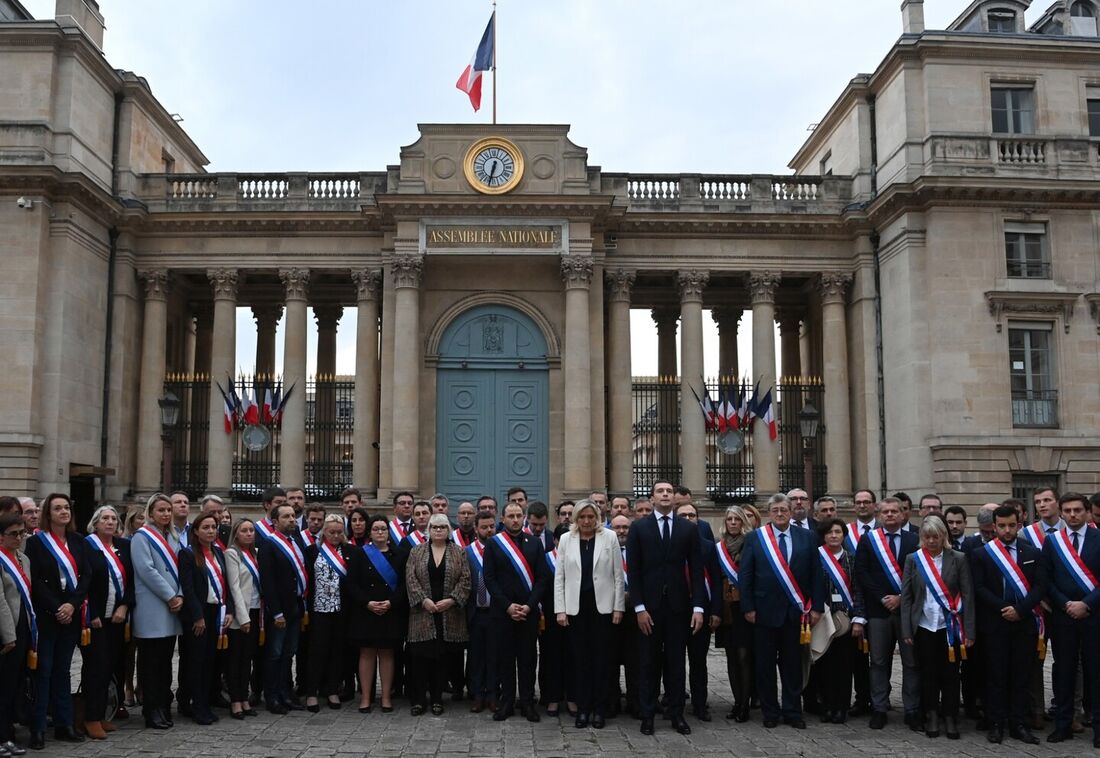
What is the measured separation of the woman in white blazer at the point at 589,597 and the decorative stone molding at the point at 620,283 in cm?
1811

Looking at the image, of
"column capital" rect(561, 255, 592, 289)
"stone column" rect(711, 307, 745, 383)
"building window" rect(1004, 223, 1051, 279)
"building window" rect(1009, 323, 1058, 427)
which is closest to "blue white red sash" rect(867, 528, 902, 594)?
"building window" rect(1009, 323, 1058, 427)

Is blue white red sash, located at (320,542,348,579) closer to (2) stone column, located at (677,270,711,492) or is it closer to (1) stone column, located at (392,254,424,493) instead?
(1) stone column, located at (392,254,424,493)

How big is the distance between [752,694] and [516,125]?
1875 cm

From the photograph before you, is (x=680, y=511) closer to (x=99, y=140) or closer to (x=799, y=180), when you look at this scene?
(x=799, y=180)

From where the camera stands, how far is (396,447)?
26094 mm

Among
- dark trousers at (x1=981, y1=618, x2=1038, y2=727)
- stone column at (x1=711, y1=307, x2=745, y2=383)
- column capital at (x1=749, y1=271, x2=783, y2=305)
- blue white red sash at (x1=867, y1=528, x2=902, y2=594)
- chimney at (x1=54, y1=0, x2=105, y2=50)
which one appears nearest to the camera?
dark trousers at (x1=981, y1=618, x2=1038, y2=727)

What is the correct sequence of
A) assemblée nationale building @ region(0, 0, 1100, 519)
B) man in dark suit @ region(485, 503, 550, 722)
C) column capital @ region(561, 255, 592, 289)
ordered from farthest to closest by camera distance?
column capital @ region(561, 255, 592, 289) < assemblée nationale building @ region(0, 0, 1100, 519) < man in dark suit @ region(485, 503, 550, 722)

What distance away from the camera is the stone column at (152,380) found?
90.0ft

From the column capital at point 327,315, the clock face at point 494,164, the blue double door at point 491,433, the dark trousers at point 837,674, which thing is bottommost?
the dark trousers at point 837,674

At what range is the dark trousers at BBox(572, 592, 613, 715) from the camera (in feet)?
34.4

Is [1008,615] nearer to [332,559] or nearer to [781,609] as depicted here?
[781,609]

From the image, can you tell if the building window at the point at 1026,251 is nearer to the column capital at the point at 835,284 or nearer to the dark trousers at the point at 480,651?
the column capital at the point at 835,284

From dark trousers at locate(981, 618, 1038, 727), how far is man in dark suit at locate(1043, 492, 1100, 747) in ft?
0.86

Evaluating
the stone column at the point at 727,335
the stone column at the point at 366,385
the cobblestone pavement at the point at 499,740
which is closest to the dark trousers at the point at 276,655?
the cobblestone pavement at the point at 499,740
